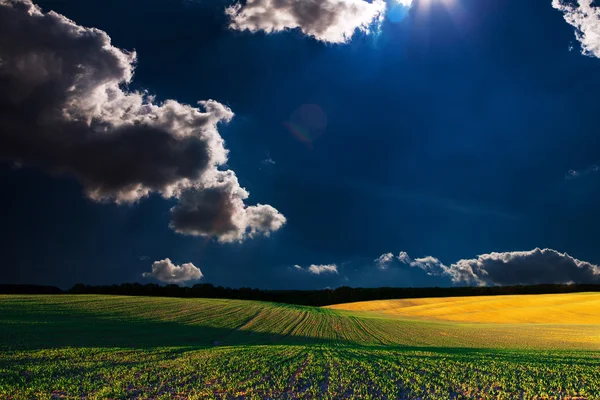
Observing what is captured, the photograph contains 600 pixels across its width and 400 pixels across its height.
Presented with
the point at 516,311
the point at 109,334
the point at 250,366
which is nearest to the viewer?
the point at 250,366

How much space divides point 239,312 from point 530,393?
156ft

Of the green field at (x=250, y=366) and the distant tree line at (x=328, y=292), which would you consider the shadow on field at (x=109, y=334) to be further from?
the distant tree line at (x=328, y=292)

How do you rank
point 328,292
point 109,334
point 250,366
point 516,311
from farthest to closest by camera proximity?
1. point 328,292
2. point 516,311
3. point 109,334
4. point 250,366

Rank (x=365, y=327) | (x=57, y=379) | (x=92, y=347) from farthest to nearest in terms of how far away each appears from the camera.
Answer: (x=365, y=327) < (x=92, y=347) < (x=57, y=379)

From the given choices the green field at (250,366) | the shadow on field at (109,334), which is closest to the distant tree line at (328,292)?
the shadow on field at (109,334)

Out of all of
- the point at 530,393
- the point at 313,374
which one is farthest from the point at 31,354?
the point at 530,393

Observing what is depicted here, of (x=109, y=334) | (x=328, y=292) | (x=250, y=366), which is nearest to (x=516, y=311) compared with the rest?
(x=328, y=292)

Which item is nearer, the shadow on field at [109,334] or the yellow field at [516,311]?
the shadow on field at [109,334]

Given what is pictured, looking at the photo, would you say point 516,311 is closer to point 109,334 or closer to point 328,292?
point 328,292

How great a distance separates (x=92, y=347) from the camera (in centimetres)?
2792

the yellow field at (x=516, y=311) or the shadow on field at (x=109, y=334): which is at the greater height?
the shadow on field at (x=109, y=334)

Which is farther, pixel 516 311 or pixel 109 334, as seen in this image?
pixel 516 311

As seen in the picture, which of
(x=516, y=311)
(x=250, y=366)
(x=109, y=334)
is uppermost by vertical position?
(x=250, y=366)

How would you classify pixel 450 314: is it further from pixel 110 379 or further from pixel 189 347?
pixel 110 379
